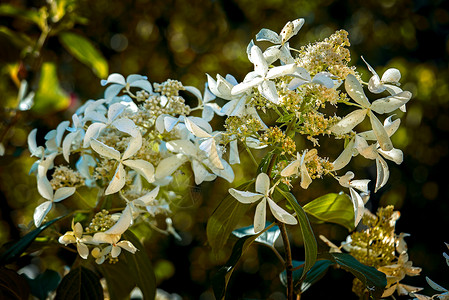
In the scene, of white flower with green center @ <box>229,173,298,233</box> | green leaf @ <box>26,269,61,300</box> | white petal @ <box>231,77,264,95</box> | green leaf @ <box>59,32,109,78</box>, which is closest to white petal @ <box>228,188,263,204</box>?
white flower with green center @ <box>229,173,298,233</box>

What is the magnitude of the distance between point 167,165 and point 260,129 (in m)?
0.13

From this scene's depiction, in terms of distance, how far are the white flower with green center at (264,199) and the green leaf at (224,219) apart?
6cm

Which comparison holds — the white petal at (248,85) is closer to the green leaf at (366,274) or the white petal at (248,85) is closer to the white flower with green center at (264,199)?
the white flower with green center at (264,199)

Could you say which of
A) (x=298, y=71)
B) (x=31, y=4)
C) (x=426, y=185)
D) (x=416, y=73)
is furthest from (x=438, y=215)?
(x=31, y=4)

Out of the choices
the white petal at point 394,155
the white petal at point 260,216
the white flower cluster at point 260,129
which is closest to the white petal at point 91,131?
the white flower cluster at point 260,129

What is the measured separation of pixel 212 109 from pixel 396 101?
0.26m

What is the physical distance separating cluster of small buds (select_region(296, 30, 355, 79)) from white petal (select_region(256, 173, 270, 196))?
125 millimetres

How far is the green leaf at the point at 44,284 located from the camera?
2.43 feet

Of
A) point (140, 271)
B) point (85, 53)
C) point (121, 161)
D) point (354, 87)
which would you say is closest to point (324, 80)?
point (354, 87)

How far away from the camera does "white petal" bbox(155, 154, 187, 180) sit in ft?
1.87

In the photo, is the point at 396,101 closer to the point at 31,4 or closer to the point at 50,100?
the point at 50,100

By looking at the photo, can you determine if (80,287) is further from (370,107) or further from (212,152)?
(370,107)

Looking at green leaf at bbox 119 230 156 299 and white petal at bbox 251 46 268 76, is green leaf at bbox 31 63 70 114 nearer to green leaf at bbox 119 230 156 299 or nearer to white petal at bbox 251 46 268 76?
green leaf at bbox 119 230 156 299

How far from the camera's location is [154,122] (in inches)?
24.2
